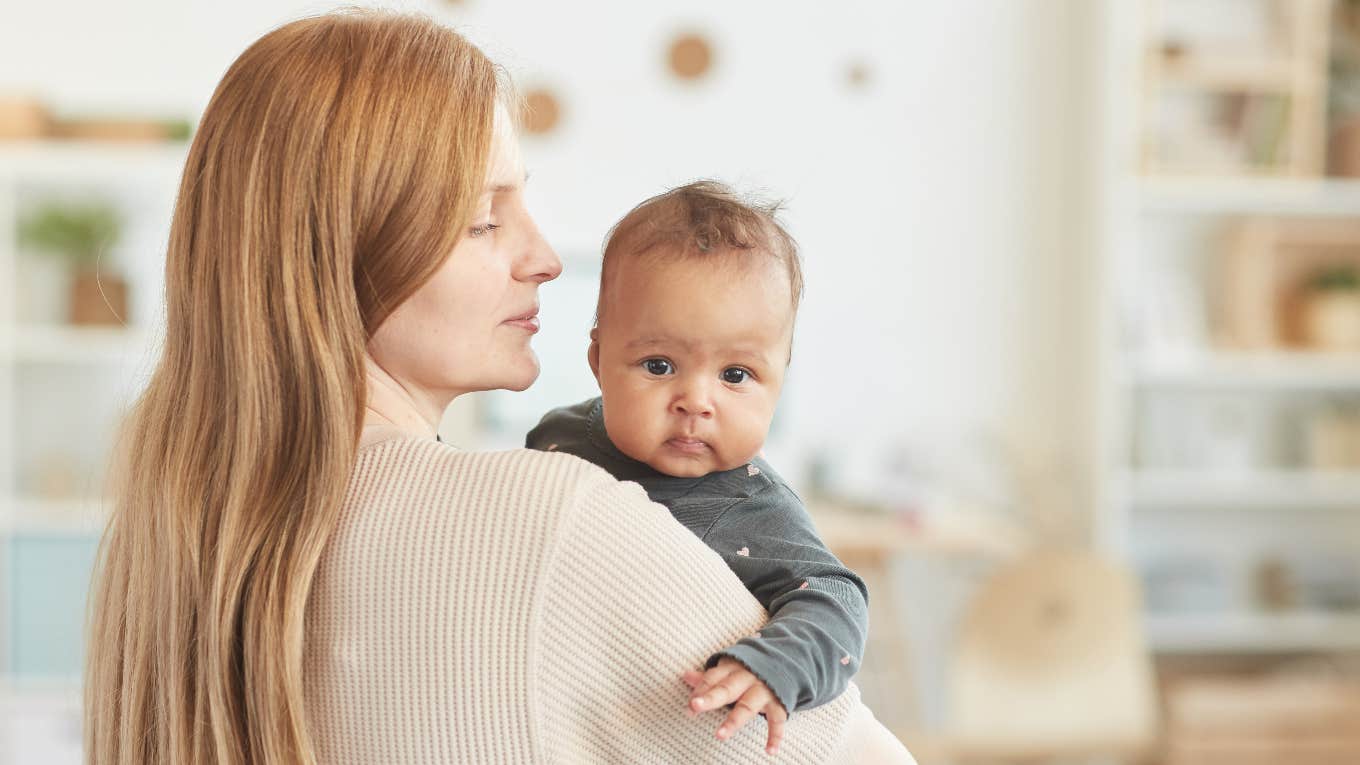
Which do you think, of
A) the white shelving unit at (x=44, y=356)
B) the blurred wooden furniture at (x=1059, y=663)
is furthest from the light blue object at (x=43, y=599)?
the blurred wooden furniture at (x=1059, y=663)

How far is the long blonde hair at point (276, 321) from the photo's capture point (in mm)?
1078

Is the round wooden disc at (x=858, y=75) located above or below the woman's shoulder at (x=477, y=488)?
above

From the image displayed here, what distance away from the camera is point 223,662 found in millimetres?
1086

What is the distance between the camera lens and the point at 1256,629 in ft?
14.9

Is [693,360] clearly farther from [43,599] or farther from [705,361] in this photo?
[43,599]

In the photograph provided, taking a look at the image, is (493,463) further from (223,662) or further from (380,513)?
(223,662)

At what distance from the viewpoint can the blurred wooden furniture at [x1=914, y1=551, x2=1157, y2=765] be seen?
4070mm

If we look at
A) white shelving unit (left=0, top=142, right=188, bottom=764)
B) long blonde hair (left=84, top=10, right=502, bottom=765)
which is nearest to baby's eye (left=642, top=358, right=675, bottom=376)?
long blonde hair (left=84, top=10, right=502, bottom=765)

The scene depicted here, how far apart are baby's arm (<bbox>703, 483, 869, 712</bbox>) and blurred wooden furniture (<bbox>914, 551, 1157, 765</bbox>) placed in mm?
2963

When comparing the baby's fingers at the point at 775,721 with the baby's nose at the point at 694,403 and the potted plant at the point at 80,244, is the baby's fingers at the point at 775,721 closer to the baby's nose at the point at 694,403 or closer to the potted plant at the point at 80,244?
the baby's nose at the point at 694,403

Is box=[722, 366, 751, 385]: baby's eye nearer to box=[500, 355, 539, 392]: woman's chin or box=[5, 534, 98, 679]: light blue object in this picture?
box=[500, 355, 539, 392]: woman's chin

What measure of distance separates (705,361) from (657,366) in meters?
0.05

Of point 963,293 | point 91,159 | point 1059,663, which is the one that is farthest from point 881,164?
point 91,159

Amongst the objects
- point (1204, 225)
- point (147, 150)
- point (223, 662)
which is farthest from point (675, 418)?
point (1204, 225)
